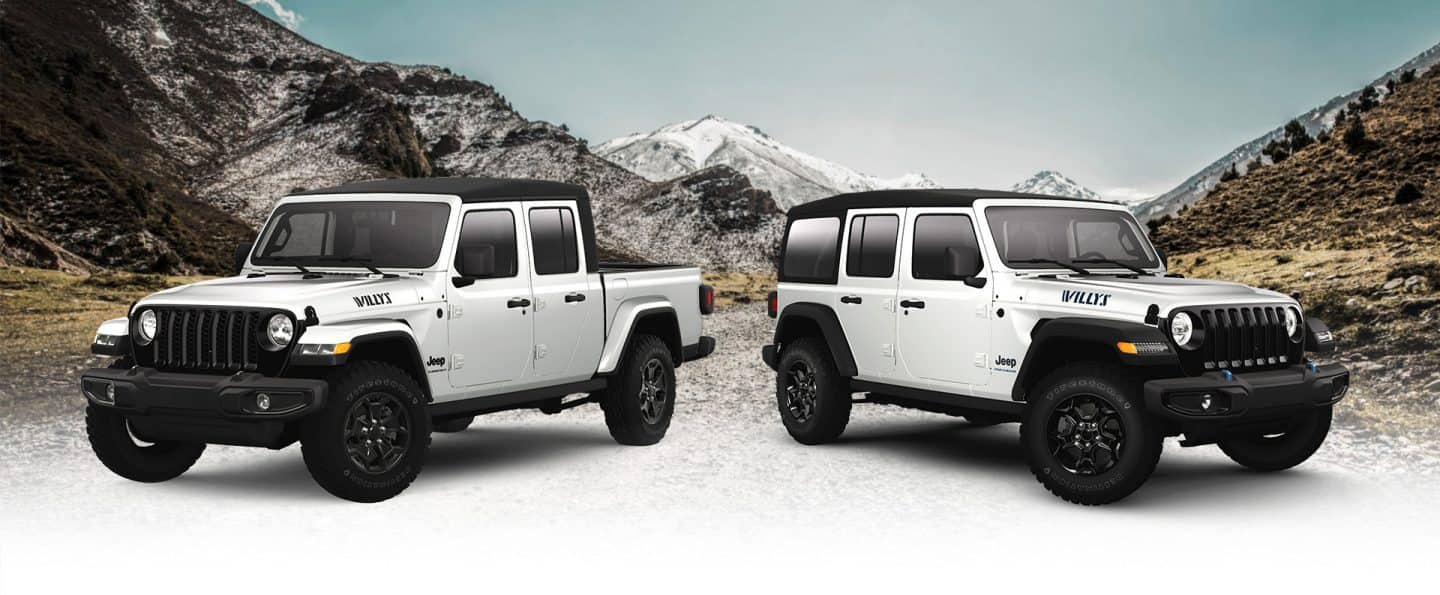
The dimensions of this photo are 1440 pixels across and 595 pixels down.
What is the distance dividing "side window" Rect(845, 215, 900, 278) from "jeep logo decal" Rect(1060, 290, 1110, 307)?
1.93m

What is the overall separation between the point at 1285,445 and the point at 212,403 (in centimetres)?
812

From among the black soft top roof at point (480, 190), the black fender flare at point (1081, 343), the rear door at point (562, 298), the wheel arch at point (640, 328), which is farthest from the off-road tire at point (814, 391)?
the black fender flare at point (1081, 343)

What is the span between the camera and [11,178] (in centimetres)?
5656

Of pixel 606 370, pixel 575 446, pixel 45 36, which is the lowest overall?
pixel 575 446

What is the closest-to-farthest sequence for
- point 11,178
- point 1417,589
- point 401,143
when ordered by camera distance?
point 1417,589, point 11,178, point 401,143

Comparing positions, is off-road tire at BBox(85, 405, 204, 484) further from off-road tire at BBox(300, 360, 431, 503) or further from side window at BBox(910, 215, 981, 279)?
side window at BBox(910, 215, 981, 279)

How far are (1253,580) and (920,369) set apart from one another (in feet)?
13.0

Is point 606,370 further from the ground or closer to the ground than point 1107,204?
closer to the ground

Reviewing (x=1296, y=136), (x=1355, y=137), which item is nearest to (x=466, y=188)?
(x=1355, y=137)

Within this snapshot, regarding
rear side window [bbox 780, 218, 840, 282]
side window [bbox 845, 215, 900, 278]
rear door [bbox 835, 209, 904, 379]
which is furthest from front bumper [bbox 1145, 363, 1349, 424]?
rear side window [bbox 780, 218, 840, 282]

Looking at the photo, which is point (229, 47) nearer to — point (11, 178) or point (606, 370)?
point (11, 178)

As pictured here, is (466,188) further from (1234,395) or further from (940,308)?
(1234,395)

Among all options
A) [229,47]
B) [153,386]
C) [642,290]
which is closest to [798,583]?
[153,386]

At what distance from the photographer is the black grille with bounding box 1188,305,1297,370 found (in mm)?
8164
